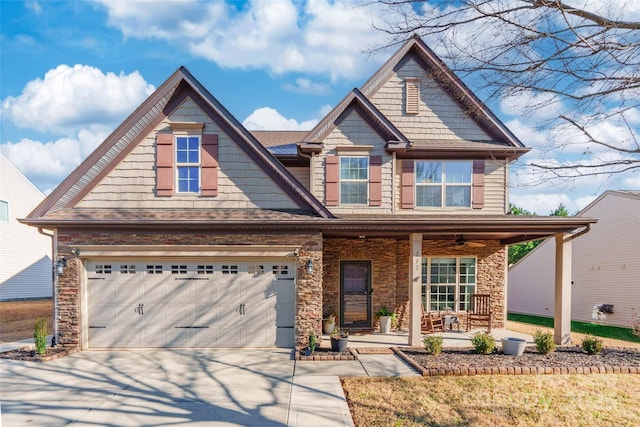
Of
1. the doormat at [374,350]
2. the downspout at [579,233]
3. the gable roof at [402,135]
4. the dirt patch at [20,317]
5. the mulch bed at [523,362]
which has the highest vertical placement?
the gable roof at [402,135]

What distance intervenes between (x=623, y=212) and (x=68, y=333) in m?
21.4

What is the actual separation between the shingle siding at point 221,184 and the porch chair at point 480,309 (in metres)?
7.24

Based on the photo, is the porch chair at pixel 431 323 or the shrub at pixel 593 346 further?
the porch chair at pixel 431 323

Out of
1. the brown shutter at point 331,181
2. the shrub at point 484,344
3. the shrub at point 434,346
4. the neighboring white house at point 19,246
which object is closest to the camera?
the shrub at point 434,346

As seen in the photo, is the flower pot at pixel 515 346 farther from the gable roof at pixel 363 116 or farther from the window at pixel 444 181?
the gable roof at pixel 363 116

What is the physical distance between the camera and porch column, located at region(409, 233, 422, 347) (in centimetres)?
994

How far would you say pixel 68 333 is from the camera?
9508mm

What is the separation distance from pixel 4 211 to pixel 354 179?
→ 22.0 m

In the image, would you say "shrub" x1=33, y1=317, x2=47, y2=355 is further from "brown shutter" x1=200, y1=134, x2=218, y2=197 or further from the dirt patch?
"brown shutter" x1=200, y1=134, x2=218, y2=197

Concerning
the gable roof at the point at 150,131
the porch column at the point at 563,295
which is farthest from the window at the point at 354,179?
the porch column at the point at 563,295

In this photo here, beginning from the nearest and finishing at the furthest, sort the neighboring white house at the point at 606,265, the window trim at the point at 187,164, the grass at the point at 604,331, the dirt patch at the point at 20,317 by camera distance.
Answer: the window trim at the point at 187,164
the dirt patch at the point at 20,317
the grass at the point at 604,331
the neighboring white house at the point at 606,265

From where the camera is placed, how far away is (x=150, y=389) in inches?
269

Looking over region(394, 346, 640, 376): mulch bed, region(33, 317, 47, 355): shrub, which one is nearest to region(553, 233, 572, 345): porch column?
region(394, 346, 640, 376): mulch bed

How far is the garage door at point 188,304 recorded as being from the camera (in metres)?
9.80
